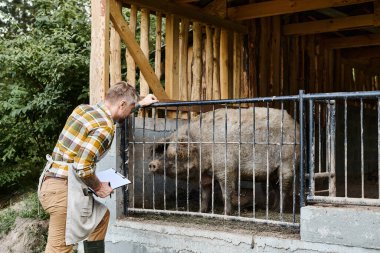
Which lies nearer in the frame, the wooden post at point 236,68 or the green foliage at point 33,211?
the green foliage at point 33,211

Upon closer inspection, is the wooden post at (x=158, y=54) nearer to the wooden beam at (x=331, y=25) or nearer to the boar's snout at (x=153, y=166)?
the boar's snout at (x=153, y=166)

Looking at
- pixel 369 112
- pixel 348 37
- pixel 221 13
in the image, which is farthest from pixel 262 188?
pixel 369 112

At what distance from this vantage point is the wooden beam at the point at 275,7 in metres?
8.03

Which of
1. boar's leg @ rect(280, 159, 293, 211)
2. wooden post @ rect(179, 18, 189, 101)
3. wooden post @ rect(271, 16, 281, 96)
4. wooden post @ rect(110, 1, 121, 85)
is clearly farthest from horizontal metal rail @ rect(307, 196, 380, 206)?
wooden post @ rect(271, 16, 281, 96)

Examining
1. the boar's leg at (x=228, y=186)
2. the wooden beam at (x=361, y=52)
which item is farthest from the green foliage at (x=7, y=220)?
the wooden beam at (x=361, y=52)

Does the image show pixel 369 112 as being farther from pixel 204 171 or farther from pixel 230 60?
pixel 204 171

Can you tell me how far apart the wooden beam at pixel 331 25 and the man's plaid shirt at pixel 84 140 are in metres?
6.68

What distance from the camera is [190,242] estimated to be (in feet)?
16.9

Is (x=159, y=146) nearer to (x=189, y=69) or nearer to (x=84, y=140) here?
(x=189, y=69)

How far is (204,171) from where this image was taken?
6.36 metres

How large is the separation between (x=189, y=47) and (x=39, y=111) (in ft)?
9.20

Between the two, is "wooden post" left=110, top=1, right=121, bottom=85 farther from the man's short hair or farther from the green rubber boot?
the green rubber boot

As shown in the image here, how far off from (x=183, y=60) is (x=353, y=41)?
5545 mm

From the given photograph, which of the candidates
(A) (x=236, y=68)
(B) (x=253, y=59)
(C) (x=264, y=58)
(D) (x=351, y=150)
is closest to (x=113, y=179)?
(A) (x=236, y=68)
